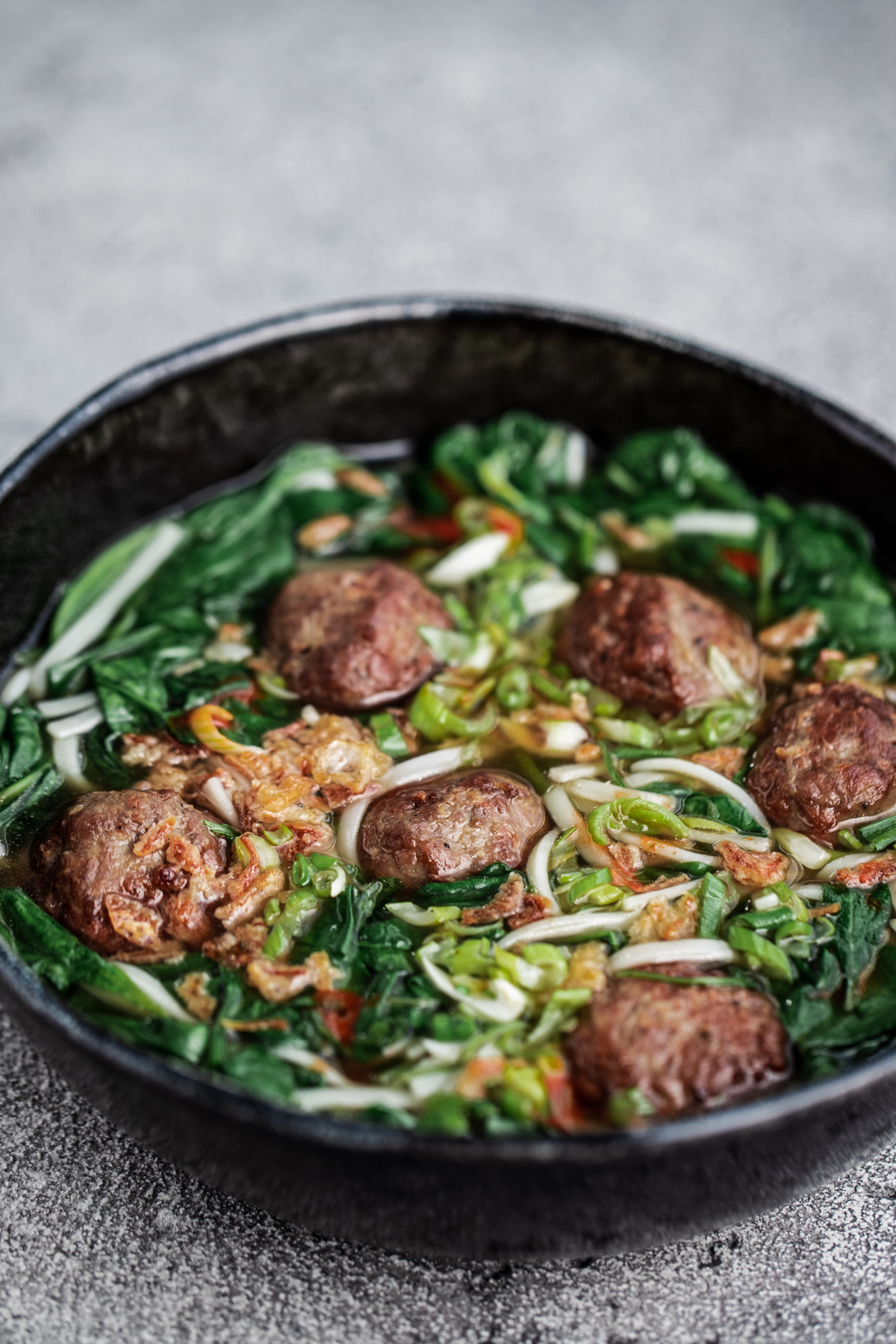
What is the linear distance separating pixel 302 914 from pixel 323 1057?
1.69 ft

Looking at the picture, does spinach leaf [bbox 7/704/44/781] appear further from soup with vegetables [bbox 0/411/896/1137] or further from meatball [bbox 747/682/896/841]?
meatball [bbox 747/682/896/841]

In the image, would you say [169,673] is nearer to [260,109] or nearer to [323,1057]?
[323,1057]

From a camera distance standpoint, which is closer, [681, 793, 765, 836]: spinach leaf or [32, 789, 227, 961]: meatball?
[32, 789, 227, 961]: meatball

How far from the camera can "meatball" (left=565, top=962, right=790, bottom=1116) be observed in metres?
3.39

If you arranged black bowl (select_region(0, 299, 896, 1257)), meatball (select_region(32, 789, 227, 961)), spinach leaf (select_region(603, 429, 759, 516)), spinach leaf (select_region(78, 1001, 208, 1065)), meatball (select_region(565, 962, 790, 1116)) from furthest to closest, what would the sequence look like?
spinach leaf (select_region(603, 429, 759, 516)), meatball (select_region(32, 789, 227, 961)), spinach leaf (select_region(78, 1001, 208, 1065)), meatball (select_region(565, 962, 790, 1116)), black bowl (select_region(0, 299, 896, 1257))

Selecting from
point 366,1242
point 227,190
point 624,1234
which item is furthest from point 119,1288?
point 227,190

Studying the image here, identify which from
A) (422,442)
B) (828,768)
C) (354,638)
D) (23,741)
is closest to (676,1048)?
(828,768)

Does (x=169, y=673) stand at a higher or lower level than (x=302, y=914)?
higher

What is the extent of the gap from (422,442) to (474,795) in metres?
2.55

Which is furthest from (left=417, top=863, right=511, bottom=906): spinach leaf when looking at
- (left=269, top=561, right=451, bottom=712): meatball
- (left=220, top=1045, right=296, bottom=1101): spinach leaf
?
(left=269, top=561, right=451, bottom=712): meatball

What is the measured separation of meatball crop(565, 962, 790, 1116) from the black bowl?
0.85 feet

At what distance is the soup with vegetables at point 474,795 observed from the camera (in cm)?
364

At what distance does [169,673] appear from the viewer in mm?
4953

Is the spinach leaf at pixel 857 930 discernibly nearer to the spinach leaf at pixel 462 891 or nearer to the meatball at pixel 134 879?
the spinach leaf at pixel 462 891
